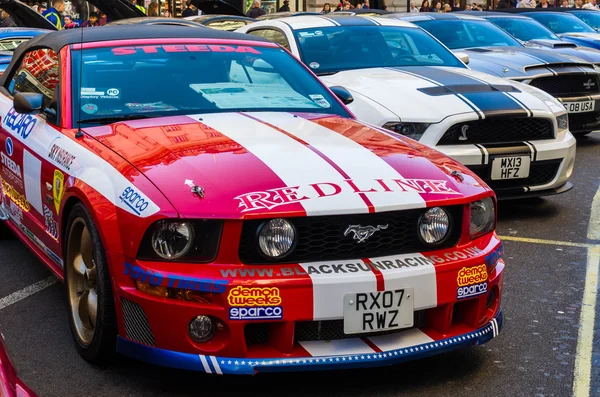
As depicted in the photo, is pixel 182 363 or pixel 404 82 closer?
pixel 182 363

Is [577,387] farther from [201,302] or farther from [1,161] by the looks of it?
[1,161]

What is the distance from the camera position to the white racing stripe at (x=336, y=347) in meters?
3.81

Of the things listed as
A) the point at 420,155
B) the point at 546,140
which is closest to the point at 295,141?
the point at 420,155

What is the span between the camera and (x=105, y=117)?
5004 millimetres

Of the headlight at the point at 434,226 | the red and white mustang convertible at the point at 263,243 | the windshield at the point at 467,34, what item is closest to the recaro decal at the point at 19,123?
the red and white mustang convertible at the point at 263,243

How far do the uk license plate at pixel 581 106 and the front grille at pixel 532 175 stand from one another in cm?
317

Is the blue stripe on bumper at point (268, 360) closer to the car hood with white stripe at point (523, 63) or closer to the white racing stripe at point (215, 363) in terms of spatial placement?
the white racing stripe at point (215, 363)

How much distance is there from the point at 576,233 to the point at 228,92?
Result: 2920mm

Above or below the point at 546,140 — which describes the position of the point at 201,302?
above

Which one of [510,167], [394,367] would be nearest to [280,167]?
[394,367]

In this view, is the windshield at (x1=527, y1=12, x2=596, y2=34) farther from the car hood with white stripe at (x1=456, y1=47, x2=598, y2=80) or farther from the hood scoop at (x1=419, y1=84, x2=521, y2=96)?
the hood scoop at (x1=419, y1=84, x2=521, y2=96)

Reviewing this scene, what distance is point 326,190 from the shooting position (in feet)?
13.0

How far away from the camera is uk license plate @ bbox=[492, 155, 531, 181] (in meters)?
7.13

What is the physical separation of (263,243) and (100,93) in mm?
1720
